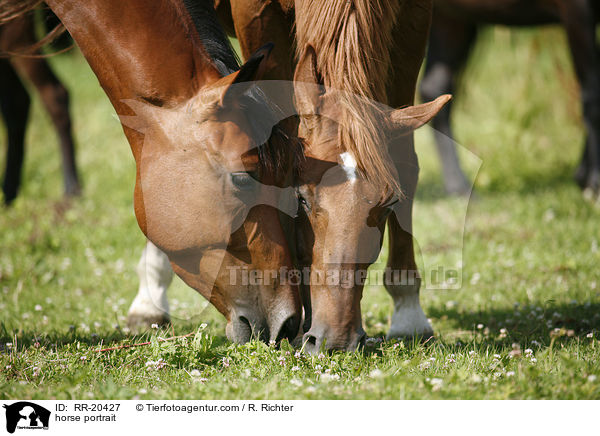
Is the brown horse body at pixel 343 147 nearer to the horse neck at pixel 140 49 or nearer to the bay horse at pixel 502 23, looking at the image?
the horse neck at pixel 140 49

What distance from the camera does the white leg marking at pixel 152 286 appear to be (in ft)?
11.6

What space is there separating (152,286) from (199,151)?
4.53 ft

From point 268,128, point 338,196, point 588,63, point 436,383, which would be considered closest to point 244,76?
point 268,128

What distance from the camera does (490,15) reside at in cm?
634

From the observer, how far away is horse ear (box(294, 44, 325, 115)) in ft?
8.31

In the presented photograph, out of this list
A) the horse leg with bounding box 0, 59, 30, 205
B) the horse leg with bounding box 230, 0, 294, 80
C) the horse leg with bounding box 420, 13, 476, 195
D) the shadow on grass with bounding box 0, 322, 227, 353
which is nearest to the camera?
the shadow on grass with bounding box 0, 322, 227, 353

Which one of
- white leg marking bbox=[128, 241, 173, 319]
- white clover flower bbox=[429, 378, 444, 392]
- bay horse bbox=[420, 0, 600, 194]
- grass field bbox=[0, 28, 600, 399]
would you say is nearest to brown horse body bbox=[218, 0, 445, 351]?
grass field bbox=[0, 28, 600, 399]

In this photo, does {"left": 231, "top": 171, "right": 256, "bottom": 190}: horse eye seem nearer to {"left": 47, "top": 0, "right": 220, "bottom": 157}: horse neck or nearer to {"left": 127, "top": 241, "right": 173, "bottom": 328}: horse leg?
{"left": 47, "top": 0, "right": 220, "bottom": 157}: horse neck

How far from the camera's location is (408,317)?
3256mm

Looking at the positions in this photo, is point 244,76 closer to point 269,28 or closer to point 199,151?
point 199,151

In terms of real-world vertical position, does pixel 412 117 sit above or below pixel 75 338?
above

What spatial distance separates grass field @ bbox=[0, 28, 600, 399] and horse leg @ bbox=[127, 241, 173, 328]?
117mm
